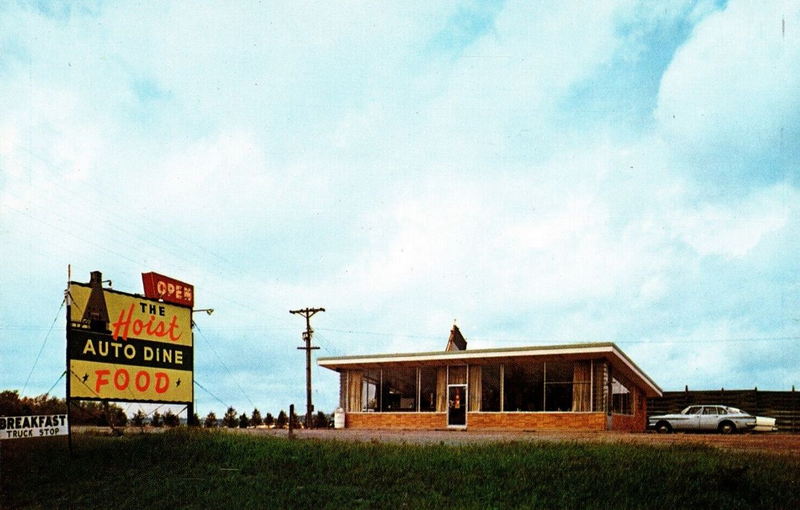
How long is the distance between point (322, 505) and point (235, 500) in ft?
5.01

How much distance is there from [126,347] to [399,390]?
17.3 meters

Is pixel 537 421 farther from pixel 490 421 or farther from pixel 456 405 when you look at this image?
pixel 456 405

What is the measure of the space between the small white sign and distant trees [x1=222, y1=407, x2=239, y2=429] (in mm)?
23152

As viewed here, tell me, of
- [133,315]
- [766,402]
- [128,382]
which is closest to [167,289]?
[133,315]

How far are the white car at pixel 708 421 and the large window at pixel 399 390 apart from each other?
10856 mm

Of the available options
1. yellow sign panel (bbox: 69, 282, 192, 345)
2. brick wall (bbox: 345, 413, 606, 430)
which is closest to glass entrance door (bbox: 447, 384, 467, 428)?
brick wall (bbox: 345, 413, 606, 430)

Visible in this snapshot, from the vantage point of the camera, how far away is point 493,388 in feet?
101

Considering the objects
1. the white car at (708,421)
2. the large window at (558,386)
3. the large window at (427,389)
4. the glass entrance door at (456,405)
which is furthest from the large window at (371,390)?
the white car at (708,421)

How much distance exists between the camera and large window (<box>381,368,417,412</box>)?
32.6 metres

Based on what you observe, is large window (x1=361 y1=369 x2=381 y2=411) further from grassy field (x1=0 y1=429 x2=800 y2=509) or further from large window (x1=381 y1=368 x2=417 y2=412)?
grassy field (x1=0 y1=429 x2=800 y2=509)

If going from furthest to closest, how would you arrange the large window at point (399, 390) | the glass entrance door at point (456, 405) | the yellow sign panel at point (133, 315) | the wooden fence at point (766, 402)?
the wooden fence at point (766, 402), the large window at point (399, 390), the glass entrance door at point (456, 405), the yellow sign panel at point (133, 315)

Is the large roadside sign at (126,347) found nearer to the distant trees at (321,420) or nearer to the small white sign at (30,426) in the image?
the small white sign at (30,426)

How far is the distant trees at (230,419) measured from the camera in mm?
36312

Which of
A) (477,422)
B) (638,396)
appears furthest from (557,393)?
(638,396)
